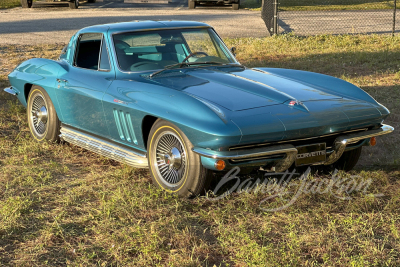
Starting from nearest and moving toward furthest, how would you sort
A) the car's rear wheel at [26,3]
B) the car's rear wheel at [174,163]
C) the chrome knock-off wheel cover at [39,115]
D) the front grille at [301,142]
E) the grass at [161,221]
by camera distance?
the grass at [161,221], the front grille at [301,142], the car's rear wheel at [174,163], the chrome knock-off wheel cover at [39,115], the car's rear wheel at [26,3]

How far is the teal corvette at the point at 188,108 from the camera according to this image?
403 cm

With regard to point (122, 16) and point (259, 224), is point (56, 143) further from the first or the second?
point (122, 16)

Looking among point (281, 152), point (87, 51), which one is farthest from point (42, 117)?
point (281, 152)

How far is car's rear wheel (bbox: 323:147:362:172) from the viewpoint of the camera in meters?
4.95

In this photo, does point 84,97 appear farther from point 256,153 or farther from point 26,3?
point 26,3

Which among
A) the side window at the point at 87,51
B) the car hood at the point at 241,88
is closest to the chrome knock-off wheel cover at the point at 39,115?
the side window at the point at 87,51

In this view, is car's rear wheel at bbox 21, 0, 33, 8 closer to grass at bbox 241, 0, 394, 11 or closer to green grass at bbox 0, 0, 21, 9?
green grass at bbox 0, 0, 21, 9

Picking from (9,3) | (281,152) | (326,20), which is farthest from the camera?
(9,3)

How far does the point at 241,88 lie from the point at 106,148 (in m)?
1.46

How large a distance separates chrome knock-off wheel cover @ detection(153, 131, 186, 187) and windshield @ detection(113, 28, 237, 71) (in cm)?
103

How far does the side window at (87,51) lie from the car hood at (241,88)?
1277 millimetres

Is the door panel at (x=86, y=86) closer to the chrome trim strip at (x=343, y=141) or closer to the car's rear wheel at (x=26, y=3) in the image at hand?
the chrome trim strip at (x=343, y=141)

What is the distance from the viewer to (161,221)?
389cm

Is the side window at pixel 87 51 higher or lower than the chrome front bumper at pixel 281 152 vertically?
higher
